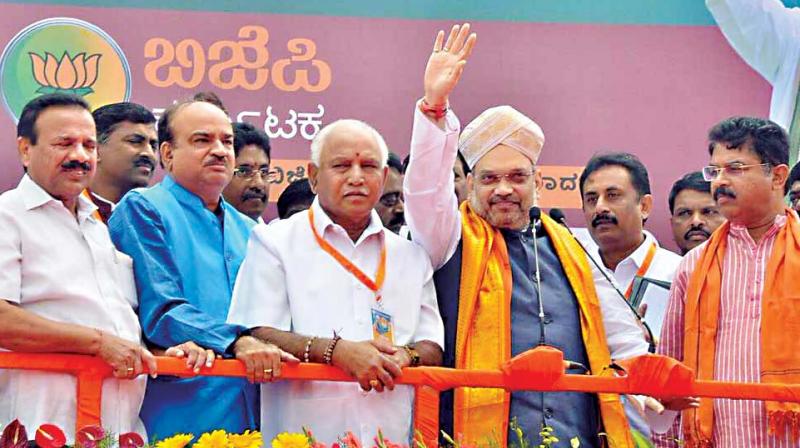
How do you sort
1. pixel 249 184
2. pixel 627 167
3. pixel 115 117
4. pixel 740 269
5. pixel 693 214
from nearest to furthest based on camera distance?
1. pixel 740 269
2. pixel 115 117
3. pixel 249 184
4. pixel 627 167
5. pixel 693 214

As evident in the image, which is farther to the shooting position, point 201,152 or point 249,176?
point 249,176

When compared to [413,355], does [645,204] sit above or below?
above

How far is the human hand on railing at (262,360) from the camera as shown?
3646 mm

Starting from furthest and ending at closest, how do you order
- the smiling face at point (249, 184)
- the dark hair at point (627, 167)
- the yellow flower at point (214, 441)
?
the dark hair at point (627, 167) < the smiling face at point (249, 184) < the yellow flower at point (214, 441)

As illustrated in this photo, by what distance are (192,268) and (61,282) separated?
511 millimetres

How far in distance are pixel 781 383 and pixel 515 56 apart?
4000 millimetres

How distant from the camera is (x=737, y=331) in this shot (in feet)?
13.9

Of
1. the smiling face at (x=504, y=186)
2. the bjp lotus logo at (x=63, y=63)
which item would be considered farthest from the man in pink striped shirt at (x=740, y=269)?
the bjp lotus logo at (x=63, y=63)

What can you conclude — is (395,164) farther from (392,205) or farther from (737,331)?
(737,331)

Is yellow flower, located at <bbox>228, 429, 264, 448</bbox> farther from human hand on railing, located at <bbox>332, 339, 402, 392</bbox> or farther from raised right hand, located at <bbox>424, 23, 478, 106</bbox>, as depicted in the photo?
raised right hand, located at <bbox>424, 23, 478, 106</bbox>

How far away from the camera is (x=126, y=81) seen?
7.34 m

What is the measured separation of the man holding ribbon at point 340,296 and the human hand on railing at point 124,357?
15.4 inches

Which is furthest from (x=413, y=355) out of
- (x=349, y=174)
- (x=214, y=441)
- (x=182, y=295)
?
(x=214, y=441)

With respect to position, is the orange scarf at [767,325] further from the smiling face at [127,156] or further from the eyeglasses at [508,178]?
the smiling face at [127,156]
